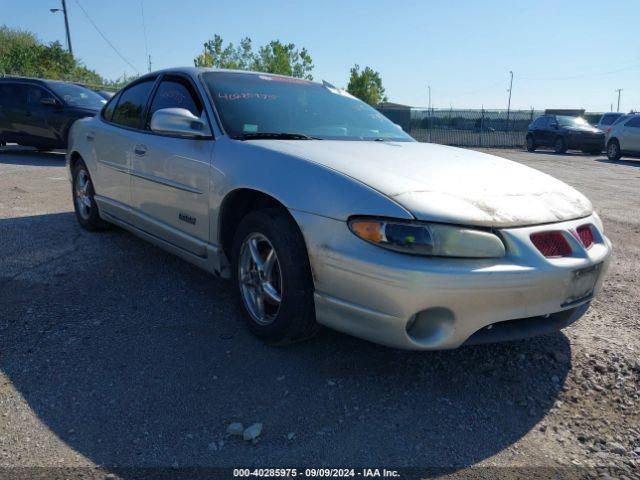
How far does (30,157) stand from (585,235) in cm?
1230

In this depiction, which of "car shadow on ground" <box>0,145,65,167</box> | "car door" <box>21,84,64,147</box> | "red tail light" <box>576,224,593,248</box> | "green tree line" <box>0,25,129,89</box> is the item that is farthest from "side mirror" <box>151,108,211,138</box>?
"green tree line" <box>0,25,129,89</box>

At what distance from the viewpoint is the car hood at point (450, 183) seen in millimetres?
2416

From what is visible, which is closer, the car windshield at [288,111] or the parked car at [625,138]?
the car windshield at [288,111]

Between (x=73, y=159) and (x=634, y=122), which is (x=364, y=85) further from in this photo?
(x=73, y=159)

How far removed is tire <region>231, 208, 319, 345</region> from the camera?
2691 millimetres

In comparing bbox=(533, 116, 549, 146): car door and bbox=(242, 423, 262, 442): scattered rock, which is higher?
bbox=(533, 116, 549, 146): car door

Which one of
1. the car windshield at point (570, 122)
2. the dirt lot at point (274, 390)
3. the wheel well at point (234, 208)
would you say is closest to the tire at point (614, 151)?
the car windshield at point (570, 122)

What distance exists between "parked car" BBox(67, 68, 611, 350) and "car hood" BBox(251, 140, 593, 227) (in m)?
0.01

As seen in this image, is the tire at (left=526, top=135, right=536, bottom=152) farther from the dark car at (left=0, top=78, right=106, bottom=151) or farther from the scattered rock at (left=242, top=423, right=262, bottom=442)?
the scattered rock at (left=242, top=423, right=262, bottom=442)

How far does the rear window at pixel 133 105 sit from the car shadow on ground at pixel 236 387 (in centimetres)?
148

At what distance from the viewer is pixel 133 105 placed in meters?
4.51

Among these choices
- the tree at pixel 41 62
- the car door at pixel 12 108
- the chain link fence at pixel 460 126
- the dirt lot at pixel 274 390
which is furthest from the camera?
the tree at pixel 41 62

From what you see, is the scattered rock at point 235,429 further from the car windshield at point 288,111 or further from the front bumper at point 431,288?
the car windshield at point 288,111

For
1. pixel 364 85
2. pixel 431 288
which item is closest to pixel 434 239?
pixel 431 288
